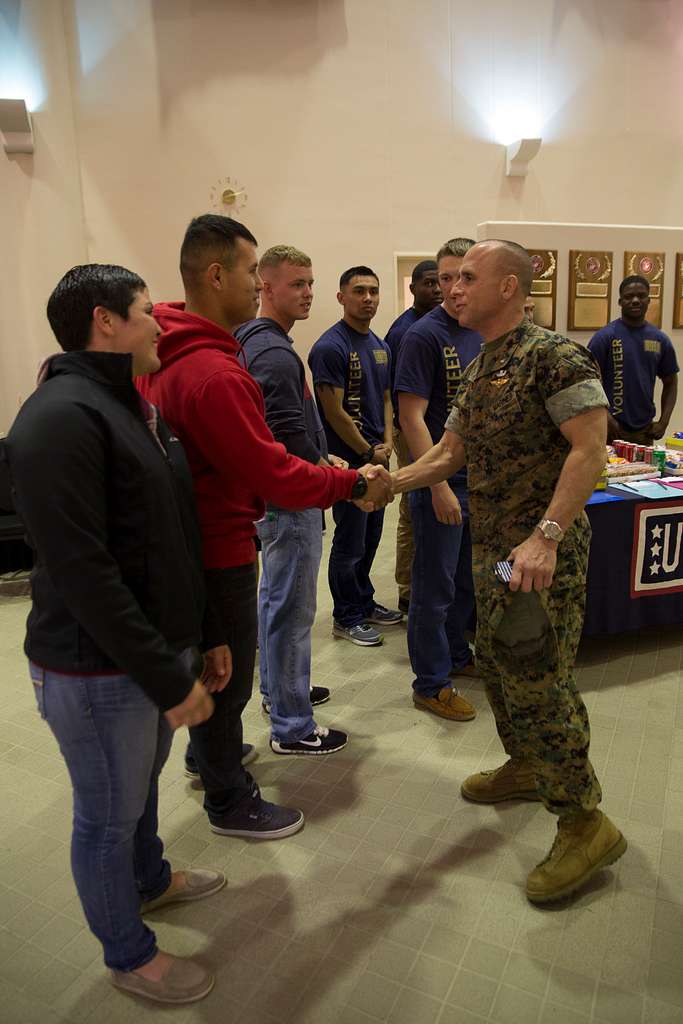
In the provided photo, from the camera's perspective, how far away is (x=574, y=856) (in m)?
1.76

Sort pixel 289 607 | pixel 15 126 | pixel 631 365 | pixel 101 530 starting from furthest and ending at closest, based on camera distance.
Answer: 1. pixel 15 126
2. pixel 631 365
3. pixel 289 607
4. pixel 101 530

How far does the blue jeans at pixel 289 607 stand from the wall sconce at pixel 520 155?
5332 mm

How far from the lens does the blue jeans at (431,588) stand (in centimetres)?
253

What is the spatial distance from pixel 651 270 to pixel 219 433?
223 inches

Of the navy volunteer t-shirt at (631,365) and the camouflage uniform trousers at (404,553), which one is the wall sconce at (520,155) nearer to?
the navy volunteer t-shirt at (631,365)

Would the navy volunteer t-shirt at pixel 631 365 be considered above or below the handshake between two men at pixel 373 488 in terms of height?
above

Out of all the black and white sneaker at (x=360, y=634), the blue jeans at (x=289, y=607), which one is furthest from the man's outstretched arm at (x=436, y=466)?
the black and white sneaker at (x=360, y=634)

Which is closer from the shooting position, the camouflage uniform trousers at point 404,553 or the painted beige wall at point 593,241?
the camouflage uniform trousers at point 404,553

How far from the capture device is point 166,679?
119 cm

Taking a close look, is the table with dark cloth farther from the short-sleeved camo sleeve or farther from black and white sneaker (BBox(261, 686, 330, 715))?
the short-sleeved camo sleeve

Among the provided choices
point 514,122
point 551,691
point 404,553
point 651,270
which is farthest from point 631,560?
point 514,122

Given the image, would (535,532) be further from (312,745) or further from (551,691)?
(312,745)

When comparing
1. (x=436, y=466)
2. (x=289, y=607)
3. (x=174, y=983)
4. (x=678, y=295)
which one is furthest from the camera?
(x=678, y=295)

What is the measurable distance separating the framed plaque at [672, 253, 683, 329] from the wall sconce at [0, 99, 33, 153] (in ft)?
18.0
